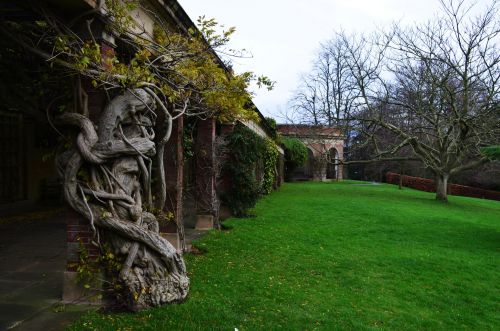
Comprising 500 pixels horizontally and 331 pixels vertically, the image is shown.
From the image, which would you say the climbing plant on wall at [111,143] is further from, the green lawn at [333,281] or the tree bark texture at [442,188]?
the tree bark texture at [442,188]

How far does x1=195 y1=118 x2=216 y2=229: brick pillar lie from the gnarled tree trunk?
4.95 m

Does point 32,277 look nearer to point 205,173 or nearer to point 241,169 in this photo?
point 205,173

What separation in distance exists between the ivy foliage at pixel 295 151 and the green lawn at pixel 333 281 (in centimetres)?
2139

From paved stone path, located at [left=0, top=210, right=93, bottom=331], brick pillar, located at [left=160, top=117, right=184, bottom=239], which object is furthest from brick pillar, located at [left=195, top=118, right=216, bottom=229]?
paved stone path, located at [left=0, top=210, right=93, bottom=331]

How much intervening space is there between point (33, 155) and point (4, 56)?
7751 millimetres

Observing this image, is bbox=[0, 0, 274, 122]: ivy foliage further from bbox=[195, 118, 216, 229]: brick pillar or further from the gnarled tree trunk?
bbox=[195, 118, 216, 229]: brick pillar

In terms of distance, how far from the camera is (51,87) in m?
5.98

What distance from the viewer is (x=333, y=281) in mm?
5922

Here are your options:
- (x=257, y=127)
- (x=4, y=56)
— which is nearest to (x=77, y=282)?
(x=4, y=56)

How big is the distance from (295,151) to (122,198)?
28.5 meters

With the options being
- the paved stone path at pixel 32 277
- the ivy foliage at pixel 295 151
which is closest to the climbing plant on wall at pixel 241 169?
the paved stone path at pixel 32 277

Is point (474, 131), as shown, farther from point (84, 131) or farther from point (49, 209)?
point (84, 131)

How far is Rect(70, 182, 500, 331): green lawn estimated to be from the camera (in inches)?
168

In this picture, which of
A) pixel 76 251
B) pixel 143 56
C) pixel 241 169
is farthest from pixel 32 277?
pixel 241 169
